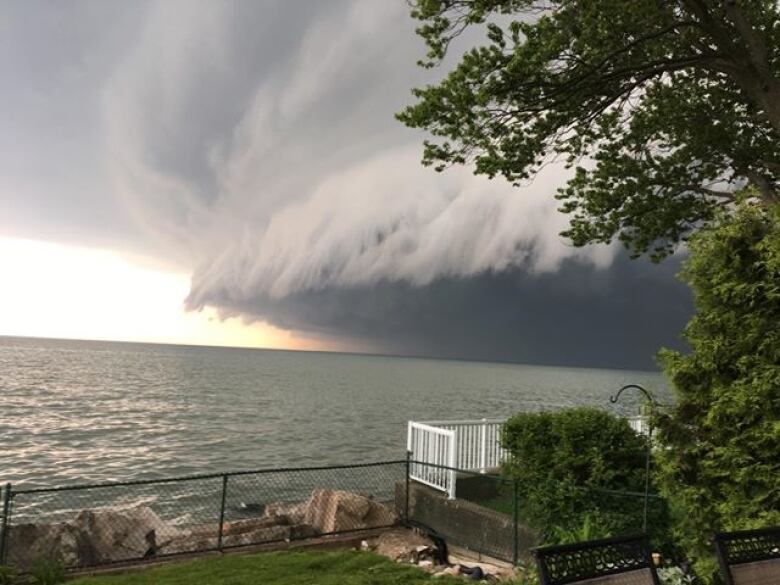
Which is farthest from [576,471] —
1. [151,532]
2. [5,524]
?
[5,524]

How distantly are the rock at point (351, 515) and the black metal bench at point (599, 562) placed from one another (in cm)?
870

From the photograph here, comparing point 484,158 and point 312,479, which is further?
point 312,479

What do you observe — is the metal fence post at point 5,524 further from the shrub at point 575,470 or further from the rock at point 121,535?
the shrub at point 575,470

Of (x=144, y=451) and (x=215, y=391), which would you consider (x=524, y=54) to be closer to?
(x=144, y=451)

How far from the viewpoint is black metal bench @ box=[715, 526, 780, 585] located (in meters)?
3.99

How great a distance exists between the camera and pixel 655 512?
29.5 ft

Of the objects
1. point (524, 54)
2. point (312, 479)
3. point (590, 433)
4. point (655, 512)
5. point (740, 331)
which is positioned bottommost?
point (312, 479)

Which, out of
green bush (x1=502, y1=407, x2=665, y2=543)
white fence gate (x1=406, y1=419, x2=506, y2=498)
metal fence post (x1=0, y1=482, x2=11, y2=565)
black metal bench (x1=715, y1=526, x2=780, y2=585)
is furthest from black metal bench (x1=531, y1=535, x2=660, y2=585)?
white fence gate (x1=406, y1=419, x2=506, y2=498)

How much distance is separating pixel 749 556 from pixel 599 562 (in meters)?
1.28

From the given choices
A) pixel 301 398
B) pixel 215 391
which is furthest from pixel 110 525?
pixel 215 391

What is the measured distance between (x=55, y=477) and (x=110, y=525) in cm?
1467

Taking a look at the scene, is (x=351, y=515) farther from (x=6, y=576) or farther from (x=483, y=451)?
(x=6, y=576)

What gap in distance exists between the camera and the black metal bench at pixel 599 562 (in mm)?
3467

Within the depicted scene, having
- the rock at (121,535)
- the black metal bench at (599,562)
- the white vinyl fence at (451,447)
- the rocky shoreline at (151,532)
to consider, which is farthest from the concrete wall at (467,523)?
the black metal bench at (599,562)
